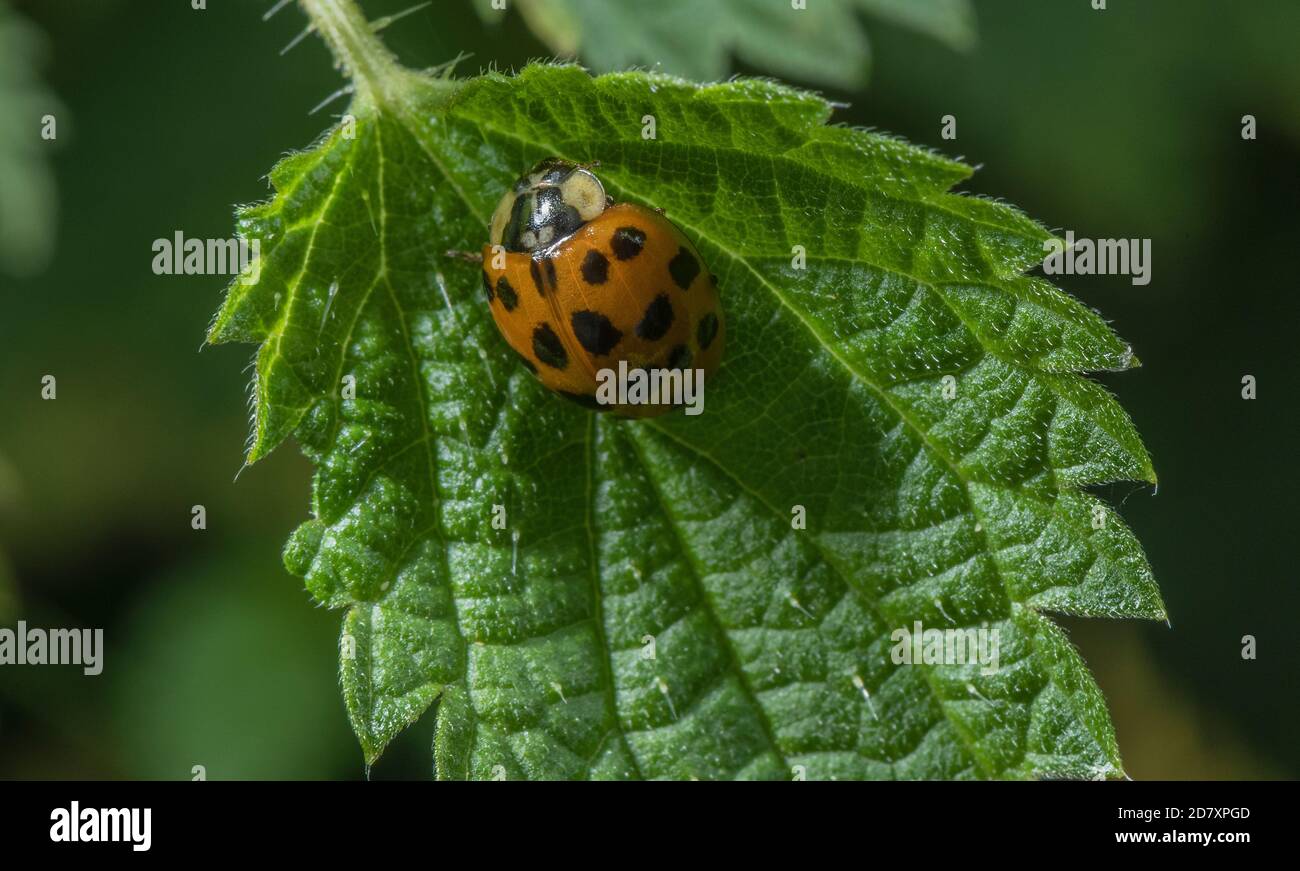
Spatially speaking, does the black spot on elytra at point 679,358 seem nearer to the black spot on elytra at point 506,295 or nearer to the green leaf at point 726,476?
the green leaf at point 726,476

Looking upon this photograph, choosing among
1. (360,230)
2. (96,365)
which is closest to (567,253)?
(360,230)

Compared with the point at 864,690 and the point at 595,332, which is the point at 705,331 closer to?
the point at 595,332

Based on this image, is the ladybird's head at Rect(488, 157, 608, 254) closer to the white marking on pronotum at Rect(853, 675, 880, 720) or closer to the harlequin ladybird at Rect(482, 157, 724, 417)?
the harlequin ladybird at Rect(482, 157, 724, 417)

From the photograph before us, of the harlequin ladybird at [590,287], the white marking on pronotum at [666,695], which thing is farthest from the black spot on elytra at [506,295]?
the white marking on pronotum at [666,695]

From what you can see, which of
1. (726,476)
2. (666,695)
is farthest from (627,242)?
(666,695)

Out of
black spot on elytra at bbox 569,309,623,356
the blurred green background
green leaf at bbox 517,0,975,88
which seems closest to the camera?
black spot on elytra at bbox 569,309,623,356

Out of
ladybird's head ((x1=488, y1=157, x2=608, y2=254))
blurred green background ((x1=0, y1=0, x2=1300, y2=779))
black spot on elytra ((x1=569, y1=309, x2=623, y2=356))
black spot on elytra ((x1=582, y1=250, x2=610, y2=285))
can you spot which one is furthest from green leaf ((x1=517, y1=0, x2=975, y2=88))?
black spot on elytra ((x1=569, y1=309, x2=623, y2=356))

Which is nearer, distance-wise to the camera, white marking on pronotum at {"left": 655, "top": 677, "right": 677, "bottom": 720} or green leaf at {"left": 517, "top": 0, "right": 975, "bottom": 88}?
white marking on pronotum at {"left": 655, "top": 677, "right": 677, "bottom": 720}
